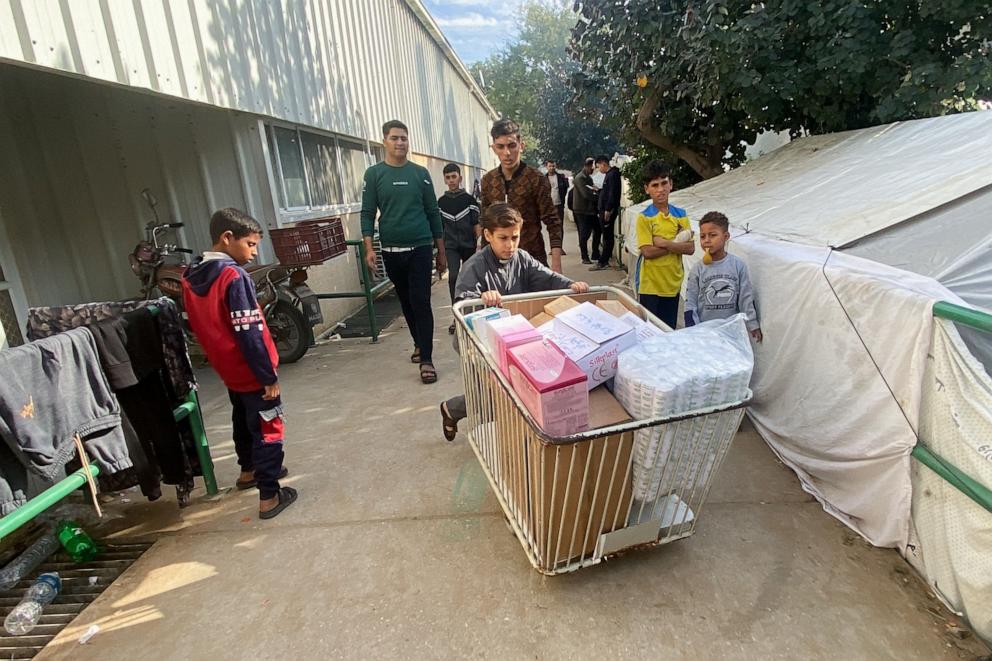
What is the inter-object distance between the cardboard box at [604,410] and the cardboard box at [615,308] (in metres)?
0.58

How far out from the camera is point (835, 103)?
527 centimetres

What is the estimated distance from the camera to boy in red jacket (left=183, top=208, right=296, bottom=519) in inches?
96.7

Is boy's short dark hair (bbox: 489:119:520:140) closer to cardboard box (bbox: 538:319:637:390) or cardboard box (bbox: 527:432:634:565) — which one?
cardboard box (bbox: 538:319:637:390)

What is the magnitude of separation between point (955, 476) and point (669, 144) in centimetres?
617

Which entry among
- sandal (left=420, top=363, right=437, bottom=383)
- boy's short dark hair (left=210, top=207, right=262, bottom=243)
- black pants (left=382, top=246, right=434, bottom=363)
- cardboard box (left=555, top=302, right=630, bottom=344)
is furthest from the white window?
cardboard box (left=555, top=302, right=630, bottom=344)

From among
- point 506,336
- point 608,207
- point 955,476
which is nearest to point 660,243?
point 506,336

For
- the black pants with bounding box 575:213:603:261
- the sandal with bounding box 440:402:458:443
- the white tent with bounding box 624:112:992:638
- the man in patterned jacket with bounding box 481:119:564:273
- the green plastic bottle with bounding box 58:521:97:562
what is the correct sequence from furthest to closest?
the black pants with bounding box 575:213:603:261
the man in patterned jacket with bounding box 481:119:564:273
the sandal with bounding box 440:402:458:443
the green plastic bottle with bounding box 58:521:97:562
the white tent with bounding box 624:112:992:638

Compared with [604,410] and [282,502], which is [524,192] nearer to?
[604,410]

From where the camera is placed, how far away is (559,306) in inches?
99.6

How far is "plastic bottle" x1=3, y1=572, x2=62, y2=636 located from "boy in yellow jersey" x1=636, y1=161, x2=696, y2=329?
3702mm

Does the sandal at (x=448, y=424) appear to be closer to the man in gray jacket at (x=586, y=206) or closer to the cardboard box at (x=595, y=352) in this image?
the cardboard box at (x=595, y=352)

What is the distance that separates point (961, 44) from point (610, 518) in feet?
18.6

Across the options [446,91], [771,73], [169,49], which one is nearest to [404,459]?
[169,49]

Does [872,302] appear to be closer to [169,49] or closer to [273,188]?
[169,49]
